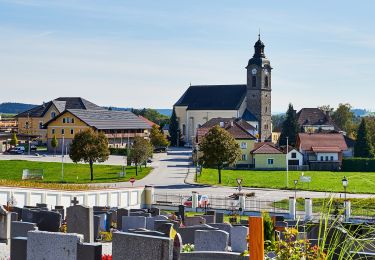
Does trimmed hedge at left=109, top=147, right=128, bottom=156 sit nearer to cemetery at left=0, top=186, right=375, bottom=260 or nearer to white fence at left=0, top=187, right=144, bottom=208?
white fence at left=0, top=187, right=144, bottom=208

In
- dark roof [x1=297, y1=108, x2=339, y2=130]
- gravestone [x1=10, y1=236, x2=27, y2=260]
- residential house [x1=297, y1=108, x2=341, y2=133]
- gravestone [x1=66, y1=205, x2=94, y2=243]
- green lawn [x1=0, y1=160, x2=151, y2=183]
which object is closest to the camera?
gravestone [x1=10, y1=236, x2=27, y2=260]

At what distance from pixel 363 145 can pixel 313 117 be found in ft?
81.0

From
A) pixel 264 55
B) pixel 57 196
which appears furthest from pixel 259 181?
pixel 264 55

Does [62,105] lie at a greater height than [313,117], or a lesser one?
greater

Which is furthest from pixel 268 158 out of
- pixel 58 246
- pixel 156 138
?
pixel 58 246

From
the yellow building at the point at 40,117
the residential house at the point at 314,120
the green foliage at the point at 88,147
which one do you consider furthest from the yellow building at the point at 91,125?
the residential house at the point at 314,120

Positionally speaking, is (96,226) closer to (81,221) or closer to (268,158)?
→ (81,221)

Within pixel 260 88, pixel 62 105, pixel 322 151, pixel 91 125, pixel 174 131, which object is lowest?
pixel 322 151

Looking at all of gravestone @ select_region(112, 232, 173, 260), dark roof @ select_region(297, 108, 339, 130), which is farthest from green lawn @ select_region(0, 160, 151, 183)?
dark roof @ select_region(297, 108, 339, 130)

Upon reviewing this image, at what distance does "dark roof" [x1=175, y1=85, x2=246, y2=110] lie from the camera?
10706 centimetres

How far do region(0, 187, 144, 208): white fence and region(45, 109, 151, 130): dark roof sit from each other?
48629 millimetres

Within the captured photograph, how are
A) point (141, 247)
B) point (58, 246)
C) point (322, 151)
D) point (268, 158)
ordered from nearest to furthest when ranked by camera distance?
point (141, 247) → point (58, 246) → point (268, 158) → point (322, 151)

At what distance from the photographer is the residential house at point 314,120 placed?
103m

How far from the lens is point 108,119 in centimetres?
8538
